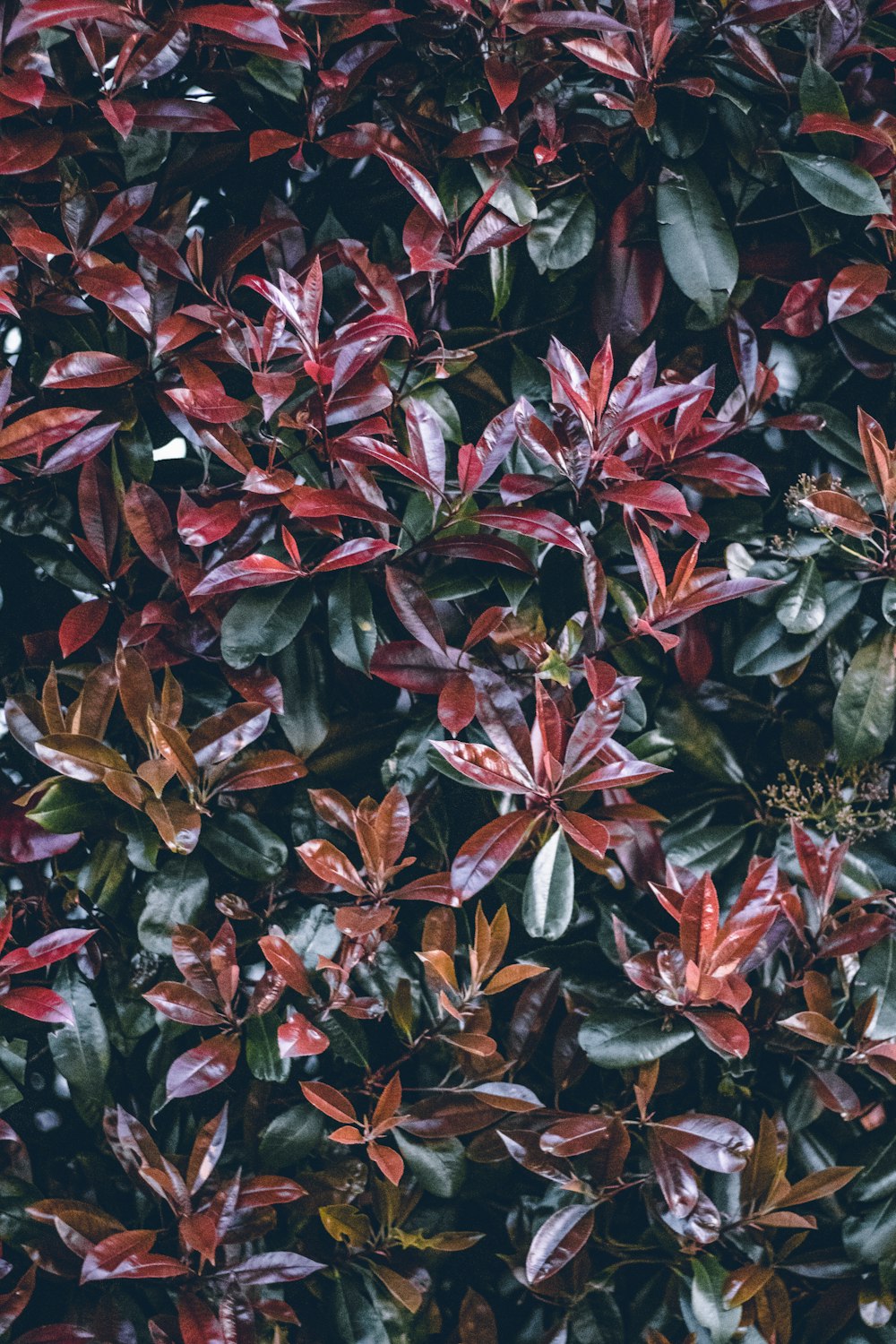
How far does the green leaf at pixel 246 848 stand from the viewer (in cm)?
115

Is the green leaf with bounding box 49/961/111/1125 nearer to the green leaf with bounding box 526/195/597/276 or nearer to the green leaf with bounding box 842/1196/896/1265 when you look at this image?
the green leaf with bounding box 842/1196/896/1265

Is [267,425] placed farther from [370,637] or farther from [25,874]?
[25,874]

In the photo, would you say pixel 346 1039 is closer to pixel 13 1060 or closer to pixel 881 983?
pixel 13 1060

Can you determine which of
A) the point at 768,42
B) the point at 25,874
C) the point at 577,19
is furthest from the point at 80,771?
the point at 768,42

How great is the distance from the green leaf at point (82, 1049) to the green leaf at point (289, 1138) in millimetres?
196

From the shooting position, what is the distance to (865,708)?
4.01 ft

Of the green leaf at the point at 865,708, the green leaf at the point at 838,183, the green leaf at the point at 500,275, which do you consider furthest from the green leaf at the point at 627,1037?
the green leaf at the point at 838,183

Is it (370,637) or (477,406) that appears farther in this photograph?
(477,406)

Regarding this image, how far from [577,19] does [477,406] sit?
42 cm

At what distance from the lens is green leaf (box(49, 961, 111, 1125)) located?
46.5 inches

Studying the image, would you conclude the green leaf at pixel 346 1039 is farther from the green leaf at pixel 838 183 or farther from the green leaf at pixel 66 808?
the green leaf at pixel 838 183

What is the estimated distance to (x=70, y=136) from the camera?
1.19 meters

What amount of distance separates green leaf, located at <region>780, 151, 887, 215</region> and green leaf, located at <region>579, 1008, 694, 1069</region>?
0.94 m

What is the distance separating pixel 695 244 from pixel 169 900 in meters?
0.95
